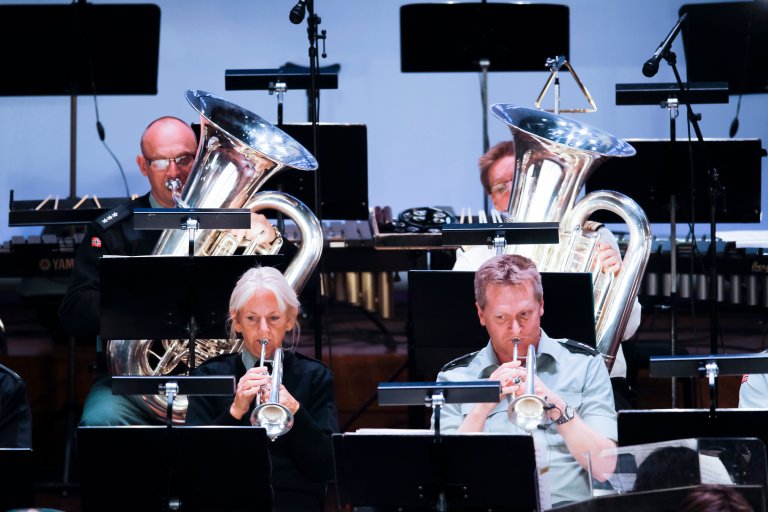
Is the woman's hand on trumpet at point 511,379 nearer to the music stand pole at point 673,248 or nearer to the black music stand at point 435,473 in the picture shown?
the black music stand at point 435,473

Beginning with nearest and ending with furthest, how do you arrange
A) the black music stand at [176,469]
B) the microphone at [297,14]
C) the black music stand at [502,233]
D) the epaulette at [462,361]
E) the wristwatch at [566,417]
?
the black music stand at [176,469] < the wristwatch at [566,417] < the epaulette at [462,361] < the black music stand at [502,233] < the microphone at [297,14]

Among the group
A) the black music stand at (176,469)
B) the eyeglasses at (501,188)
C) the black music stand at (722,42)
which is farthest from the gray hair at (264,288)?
the black music stand at (722,42)

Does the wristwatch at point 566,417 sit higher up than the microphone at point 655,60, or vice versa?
the microphone at point 655,60

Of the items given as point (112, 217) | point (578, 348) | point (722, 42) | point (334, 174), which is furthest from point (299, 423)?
point (722, 42)

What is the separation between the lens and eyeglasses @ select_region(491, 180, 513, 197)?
529 centimetres

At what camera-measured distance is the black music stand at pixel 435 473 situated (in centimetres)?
336

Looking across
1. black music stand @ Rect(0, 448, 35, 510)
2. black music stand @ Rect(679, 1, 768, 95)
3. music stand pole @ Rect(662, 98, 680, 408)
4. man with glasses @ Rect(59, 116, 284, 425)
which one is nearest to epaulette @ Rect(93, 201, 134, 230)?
man with glasses @ Rect(59, 116, 284, 425)

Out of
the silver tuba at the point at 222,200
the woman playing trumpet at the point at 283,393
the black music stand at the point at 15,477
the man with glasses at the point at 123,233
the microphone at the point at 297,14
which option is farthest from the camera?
the microphone at the point at 297,14

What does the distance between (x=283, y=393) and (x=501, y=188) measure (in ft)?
6.03

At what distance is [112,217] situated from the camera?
5070mm

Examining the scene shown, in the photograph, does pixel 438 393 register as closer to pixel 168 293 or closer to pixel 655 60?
pixel 168 293

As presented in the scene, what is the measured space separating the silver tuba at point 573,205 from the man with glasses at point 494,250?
1.7 inches

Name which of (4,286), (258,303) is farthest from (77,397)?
(258,303)

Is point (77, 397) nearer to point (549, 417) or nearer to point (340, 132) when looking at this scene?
point (340, 132)
